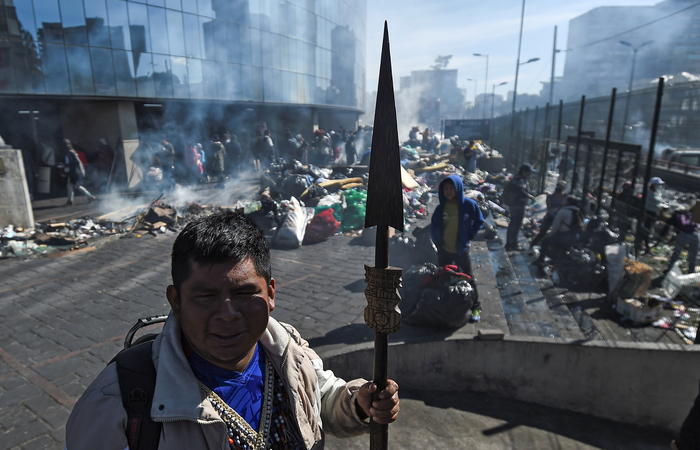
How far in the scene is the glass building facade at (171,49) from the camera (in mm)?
13719

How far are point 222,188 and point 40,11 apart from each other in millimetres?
8203

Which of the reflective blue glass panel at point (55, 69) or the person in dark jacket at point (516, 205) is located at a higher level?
the reflective blue glass panel at point (55, 69)

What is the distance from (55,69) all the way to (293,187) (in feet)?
33.2

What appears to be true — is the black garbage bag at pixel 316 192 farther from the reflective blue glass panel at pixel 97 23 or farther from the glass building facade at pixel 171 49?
the reflective blue glass panel at pixel 97 23

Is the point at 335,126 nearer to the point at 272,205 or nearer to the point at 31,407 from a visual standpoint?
the point at 272,205

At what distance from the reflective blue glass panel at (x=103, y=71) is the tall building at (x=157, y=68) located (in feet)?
0.11

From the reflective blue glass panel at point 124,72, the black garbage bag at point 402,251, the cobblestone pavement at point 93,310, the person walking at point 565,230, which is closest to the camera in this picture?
the cobblestone pavement at point 93,310

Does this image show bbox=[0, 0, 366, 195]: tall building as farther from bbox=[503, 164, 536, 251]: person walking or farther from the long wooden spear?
the long wooden spear

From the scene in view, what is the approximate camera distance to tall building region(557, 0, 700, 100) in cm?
5284

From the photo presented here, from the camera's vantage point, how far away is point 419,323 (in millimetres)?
4582

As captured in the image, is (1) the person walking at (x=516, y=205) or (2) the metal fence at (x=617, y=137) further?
(1) the person walking at (x=516, y=205)

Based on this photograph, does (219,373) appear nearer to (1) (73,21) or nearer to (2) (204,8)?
(1) (73,21)

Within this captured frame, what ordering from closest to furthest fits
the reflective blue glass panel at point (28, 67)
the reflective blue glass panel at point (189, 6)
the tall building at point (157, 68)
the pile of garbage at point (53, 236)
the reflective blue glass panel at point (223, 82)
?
the pile of garbage at point (53, 236) → the reflective blue glass panel at point (28, 67) → the tall building at point (157, 68) → the reflective blue glass panel at point (189, 6) → the reflective blue glass panel at point (223, 82)

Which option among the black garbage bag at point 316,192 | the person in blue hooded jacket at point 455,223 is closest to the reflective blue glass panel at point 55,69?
the black garbage bag at point 316,192
